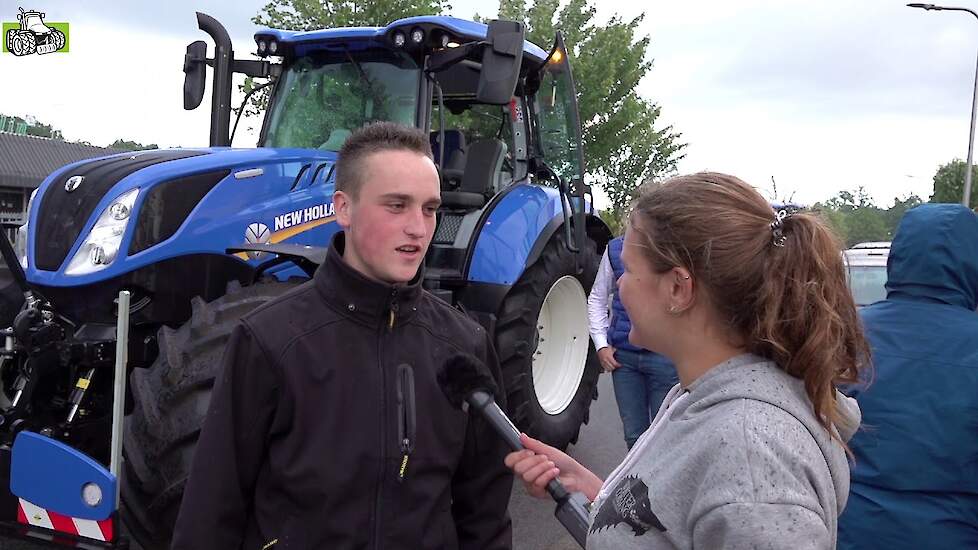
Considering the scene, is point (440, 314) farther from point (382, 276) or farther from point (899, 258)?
point (899, 258)

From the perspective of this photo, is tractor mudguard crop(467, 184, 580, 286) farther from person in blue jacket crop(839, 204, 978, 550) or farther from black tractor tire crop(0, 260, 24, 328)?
person in blue jacket crop(839, 204, 978, 550)

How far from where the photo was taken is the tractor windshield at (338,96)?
15.0 feet

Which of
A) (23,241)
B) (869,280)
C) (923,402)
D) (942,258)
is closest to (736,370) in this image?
(923,402)

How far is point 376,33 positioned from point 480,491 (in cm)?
317

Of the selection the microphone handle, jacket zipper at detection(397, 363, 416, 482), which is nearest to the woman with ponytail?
the microphone handle

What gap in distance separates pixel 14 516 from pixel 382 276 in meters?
2.06

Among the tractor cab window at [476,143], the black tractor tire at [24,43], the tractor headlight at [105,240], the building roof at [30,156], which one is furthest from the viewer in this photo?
the building roof at [30,156]

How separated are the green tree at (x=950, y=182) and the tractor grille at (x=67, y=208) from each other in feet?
147

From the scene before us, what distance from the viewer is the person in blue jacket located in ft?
6.77

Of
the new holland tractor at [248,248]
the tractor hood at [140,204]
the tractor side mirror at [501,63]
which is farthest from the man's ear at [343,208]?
the tractor side mirror at [501,63]

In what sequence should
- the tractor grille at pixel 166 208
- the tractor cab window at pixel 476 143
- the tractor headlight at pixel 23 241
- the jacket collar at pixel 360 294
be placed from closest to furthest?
the jacket collar at pixel 360 294 → the tractor grille at pixel 166 208 → the tractor headlight at pixel 23 241 → the tractor cab window at pixel 476 143

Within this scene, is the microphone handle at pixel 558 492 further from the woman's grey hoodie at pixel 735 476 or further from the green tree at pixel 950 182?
the green tree at pixel 950 182

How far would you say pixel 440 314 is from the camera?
7.06 ft

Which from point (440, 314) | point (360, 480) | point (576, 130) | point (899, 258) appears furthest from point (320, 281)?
point (576, 130)
